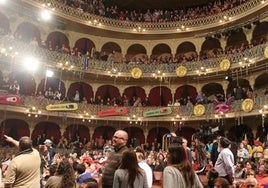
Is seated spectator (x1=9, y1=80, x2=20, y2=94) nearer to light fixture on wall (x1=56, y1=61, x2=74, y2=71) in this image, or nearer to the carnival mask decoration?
light fixture on wall (x1=56, y1=61, x2=74, y2=71)

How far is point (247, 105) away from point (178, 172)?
15686 millimetres

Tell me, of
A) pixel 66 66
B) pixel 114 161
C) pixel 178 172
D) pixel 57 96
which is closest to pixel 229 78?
pixel 66 66

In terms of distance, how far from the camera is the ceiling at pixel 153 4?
25.1m

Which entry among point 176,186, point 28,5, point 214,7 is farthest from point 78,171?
point 214,7

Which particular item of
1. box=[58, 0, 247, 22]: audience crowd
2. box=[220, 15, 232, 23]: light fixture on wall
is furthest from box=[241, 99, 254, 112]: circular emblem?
box=[58, 0, 247, 22]: audience crowd

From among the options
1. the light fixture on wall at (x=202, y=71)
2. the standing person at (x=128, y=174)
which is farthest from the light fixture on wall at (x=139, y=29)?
the standing person at (x=128, y=174)

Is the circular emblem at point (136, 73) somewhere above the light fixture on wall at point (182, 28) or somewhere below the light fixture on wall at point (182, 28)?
below

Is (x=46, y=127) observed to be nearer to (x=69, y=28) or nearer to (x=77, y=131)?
(x=77, y=131)

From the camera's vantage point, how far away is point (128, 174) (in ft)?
11.7

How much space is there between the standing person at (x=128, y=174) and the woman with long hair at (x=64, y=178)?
57 centimetres

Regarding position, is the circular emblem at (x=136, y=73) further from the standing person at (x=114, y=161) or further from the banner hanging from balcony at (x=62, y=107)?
the standing person at (x=114, y=161)

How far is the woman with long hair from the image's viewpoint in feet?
12.1

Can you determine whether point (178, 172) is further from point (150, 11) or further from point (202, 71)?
point (150, 11)

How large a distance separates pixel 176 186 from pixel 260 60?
659 inches
